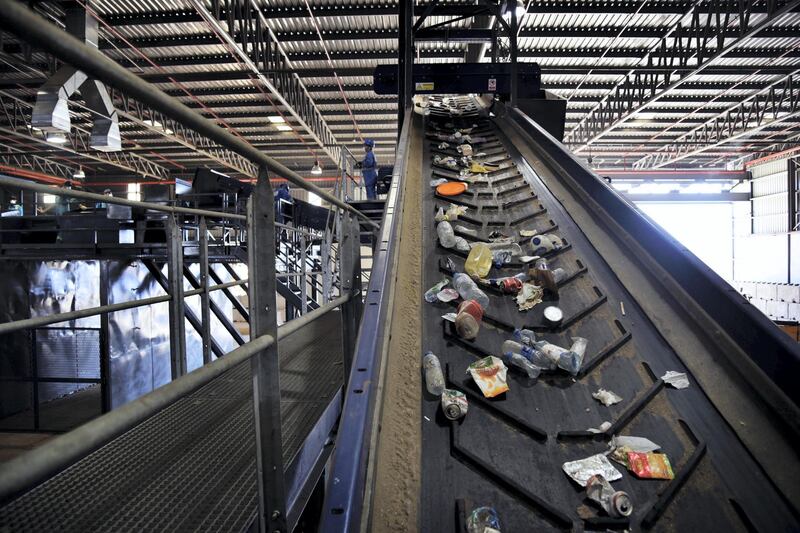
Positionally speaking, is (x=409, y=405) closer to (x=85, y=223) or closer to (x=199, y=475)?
(x=199, y=475)

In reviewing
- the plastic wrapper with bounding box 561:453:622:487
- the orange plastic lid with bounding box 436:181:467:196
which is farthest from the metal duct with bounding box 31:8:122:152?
the plastic wrapper with bounding box 561:453:622:487

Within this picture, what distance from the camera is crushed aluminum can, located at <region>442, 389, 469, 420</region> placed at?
150 centimetres

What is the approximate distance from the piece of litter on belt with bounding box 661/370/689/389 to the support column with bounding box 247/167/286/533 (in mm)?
1483

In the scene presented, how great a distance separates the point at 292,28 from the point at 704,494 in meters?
9.99

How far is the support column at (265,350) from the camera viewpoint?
120cm

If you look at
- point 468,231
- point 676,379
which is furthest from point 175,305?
point 676,379

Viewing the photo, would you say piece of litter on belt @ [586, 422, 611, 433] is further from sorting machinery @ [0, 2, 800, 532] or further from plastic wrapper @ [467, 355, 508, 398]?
plastic wrapper @ [467, 355, 508, 398]

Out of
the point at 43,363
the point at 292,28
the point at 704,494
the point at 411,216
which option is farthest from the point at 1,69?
the point at 704,494

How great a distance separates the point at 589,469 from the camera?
1329 millimetres

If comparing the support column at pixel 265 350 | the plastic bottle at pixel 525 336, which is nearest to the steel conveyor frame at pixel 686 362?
the support column at pixel 265 350

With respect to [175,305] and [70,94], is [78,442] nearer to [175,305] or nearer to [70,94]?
[175,305]

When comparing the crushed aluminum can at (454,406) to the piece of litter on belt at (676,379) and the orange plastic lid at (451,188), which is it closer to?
the piece of litter on belt at (676,379)

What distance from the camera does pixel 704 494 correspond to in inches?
49.3

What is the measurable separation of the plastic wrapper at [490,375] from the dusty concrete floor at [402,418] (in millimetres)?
236
